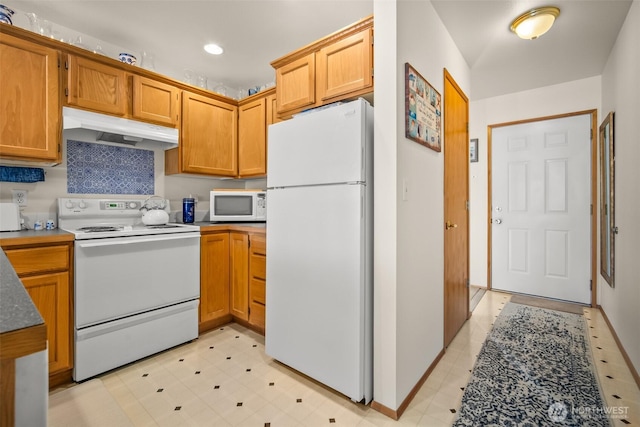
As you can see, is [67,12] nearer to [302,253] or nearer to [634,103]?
[302,253]

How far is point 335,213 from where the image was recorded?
1739 mm

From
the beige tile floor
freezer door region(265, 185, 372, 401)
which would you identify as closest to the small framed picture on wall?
the beige tile floor

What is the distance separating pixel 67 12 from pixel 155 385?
2731mm

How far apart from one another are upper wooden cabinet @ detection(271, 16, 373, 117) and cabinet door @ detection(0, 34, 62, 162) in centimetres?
157

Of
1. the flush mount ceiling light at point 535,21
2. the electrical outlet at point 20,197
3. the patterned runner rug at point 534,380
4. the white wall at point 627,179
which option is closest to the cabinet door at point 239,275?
the electrical outlet at point 20,197

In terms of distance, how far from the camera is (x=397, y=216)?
5.24ft

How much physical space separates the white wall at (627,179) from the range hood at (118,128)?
11.3 ft

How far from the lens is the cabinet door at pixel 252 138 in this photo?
3029 millimetres

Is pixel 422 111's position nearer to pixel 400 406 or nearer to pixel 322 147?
pixel 322 147

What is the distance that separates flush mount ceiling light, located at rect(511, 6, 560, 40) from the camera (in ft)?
6.79

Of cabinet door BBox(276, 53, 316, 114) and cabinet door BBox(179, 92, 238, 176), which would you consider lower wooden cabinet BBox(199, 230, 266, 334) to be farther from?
cabinet door BBox(276, 53, 316, 114)

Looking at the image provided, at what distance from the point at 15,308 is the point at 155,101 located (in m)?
2.57

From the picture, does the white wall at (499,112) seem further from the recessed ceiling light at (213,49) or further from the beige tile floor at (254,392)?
A: the recessed ceiling light at (213,49)

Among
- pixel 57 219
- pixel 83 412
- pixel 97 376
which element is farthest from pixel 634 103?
pixel 57 219
